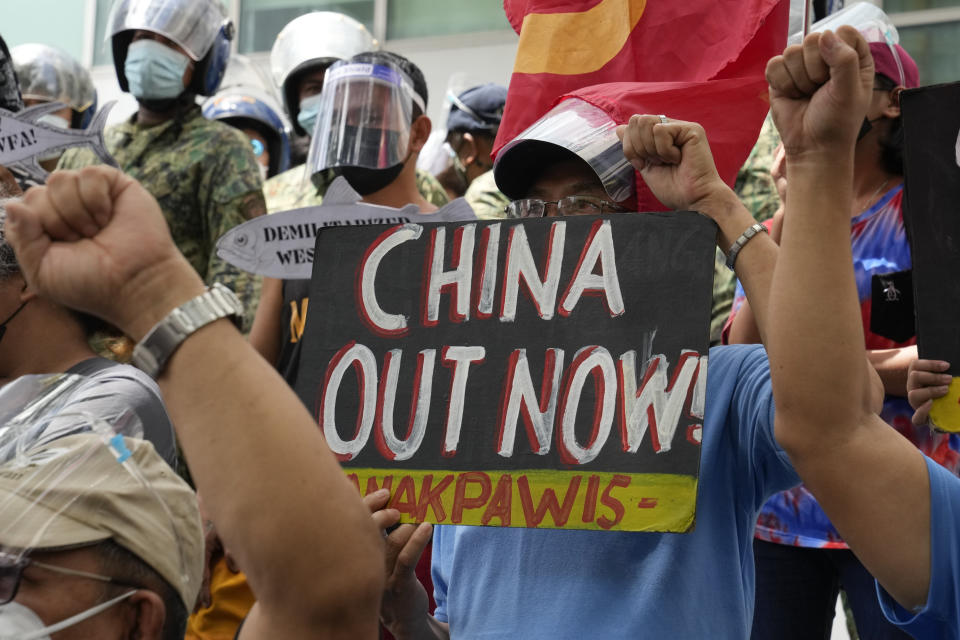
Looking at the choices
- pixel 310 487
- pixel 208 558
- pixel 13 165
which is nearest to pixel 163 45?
pixel 13 165

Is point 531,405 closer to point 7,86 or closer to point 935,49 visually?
point 7,86

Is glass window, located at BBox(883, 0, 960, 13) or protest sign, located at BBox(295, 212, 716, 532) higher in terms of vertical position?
glass window, located at BBox(883, 0, 960, 13)

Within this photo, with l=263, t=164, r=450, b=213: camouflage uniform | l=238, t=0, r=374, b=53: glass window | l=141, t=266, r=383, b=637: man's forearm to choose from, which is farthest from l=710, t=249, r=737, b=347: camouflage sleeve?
l=238, t=0, r=374, b=53: glass window

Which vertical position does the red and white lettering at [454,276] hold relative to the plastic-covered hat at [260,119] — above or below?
above

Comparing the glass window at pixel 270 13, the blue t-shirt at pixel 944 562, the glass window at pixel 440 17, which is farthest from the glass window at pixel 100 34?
the blue t-shirt at pixel 944 562

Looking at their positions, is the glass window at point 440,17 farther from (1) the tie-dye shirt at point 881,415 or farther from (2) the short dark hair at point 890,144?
(1) the tie-dye shirt at point 881,415

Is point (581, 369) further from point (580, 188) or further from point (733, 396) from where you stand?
point (580, 188)

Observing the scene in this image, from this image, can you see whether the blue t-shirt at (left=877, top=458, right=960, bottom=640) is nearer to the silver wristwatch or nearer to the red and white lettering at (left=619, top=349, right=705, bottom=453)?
the red and white lettering at (left=619, top=349, right=705, bottom=453)

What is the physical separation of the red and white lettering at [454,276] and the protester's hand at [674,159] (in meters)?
0.32

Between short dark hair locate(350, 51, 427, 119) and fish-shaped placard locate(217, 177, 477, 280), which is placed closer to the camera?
fish-shaped placard locate(217, 177, 477, 280)

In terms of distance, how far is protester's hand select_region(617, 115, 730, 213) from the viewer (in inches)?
86.4

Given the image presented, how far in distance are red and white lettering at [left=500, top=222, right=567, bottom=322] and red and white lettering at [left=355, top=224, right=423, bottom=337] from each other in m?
0.18

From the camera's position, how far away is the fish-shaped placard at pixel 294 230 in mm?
3463

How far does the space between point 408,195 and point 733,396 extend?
2524mm
